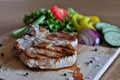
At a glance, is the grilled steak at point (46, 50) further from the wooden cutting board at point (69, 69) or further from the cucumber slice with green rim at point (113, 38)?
the cucumber slice with green rim at point (113, 38)

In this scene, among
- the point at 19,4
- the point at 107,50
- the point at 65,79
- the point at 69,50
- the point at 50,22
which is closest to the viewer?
the point at 65,79

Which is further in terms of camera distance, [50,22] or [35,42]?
[50,22]

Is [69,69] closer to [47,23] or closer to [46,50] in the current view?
[46,50]

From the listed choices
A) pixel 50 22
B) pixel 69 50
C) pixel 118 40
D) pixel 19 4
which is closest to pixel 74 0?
pixel 19 4

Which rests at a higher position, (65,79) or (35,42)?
(35,42)

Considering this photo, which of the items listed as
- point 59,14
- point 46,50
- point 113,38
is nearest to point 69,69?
point 46,50

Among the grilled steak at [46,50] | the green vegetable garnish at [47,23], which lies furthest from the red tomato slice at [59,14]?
the grilled steak at [46,50]

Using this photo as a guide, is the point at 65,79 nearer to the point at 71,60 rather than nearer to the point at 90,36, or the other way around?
the point at 71,60
